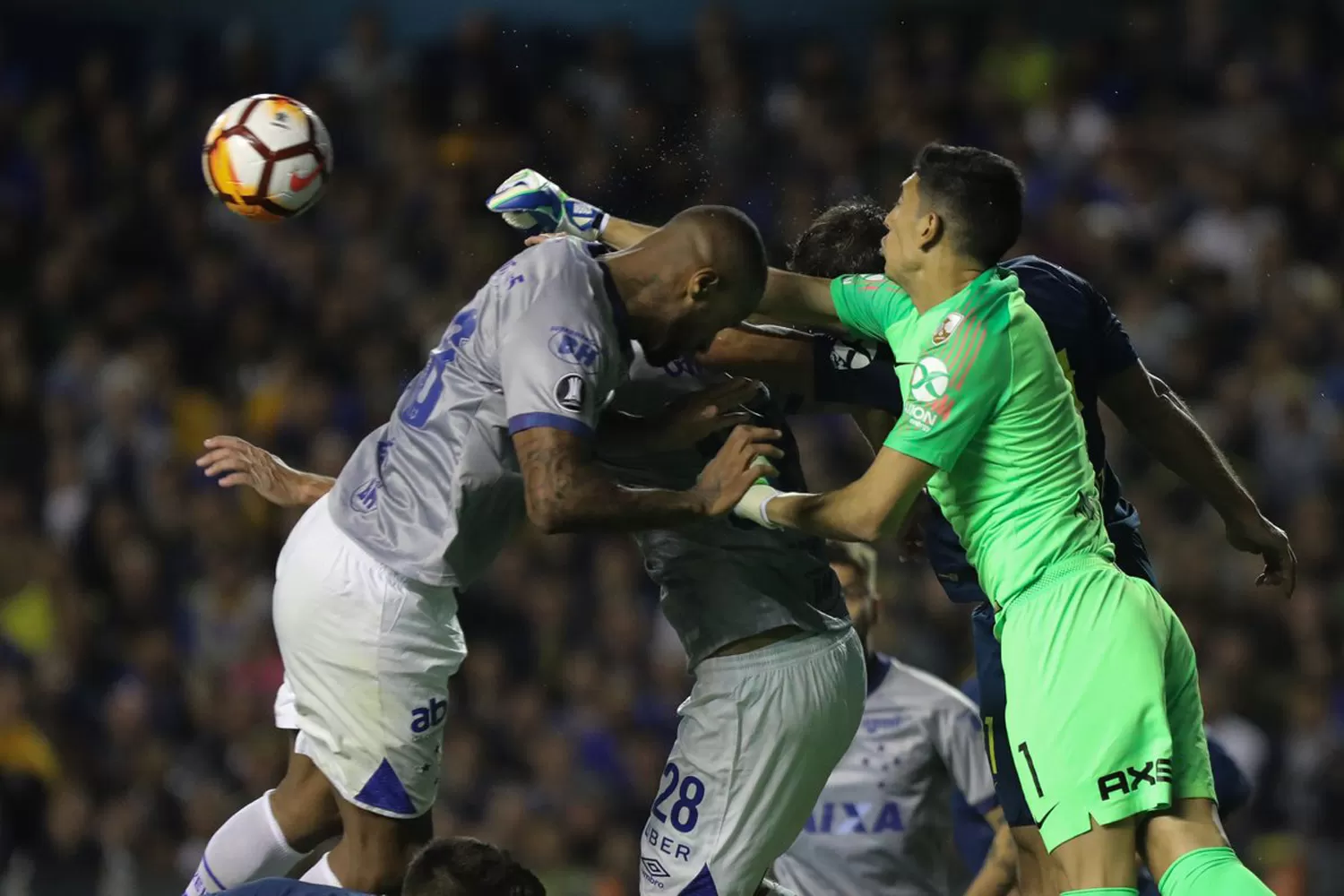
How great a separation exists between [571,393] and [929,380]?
83cm

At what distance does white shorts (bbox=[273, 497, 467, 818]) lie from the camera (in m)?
4.44

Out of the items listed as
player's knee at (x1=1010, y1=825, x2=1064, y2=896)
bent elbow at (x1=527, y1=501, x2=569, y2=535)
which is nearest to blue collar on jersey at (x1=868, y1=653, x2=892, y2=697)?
player's knee at (x1=1010, y1=825, x2=1064, y2=896)

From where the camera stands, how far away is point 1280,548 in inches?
201

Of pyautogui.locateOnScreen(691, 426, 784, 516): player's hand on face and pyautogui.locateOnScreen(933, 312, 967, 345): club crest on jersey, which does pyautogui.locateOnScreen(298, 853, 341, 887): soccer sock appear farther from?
pyautogui.locateOnScreen(933, 312, 967, 345): club crest on jersey

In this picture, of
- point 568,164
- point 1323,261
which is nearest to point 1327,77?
point 1323,261

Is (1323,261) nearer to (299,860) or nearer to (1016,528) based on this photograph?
(1016,528)

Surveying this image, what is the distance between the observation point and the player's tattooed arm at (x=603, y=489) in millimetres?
3967

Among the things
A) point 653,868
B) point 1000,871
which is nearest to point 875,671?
point 1000,871

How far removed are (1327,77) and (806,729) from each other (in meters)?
8.45

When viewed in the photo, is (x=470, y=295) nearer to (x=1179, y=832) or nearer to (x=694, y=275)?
(x=694, y=275)

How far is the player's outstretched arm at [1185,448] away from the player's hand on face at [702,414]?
1.15 meters

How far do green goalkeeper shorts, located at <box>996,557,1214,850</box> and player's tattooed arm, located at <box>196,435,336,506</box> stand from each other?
210 centimetres

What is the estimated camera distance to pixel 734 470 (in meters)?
4.11

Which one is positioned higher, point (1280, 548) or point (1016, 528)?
point (1016, 528)
